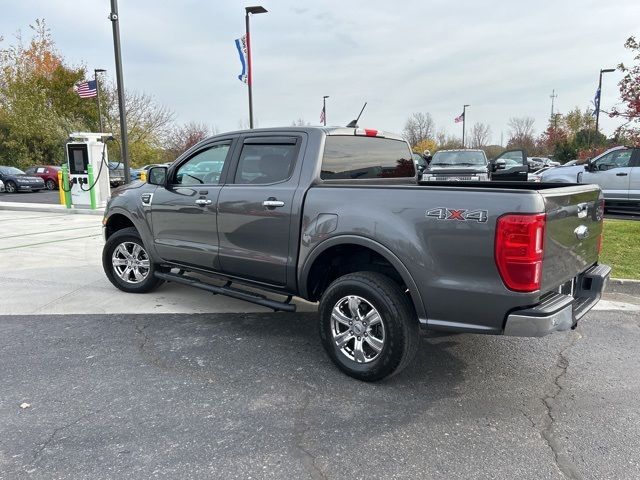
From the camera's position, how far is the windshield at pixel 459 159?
14.4 metres

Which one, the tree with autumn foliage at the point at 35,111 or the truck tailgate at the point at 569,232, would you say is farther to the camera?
the tree with autumn foliage at the point at 35,111

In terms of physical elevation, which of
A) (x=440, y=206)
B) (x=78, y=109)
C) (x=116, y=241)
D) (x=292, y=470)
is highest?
(x=78, y=109)

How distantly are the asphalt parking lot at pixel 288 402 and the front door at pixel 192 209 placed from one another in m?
0.70

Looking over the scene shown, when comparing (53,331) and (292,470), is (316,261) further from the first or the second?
(53,331)

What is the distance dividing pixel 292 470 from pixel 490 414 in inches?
53.6

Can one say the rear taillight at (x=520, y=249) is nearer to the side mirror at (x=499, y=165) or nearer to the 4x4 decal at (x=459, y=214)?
the 4x4 decal at (x=459, y=214)

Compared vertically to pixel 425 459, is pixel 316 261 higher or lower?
higher

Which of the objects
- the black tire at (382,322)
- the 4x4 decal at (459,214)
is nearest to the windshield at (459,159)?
the black tire at (382,322)

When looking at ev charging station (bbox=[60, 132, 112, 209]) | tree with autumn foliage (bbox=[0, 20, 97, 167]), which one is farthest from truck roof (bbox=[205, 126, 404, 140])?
tree with autumn foliage (bbox=[0, 20, 97, 167])

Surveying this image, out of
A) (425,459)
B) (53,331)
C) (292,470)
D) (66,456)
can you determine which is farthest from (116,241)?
(425,459)

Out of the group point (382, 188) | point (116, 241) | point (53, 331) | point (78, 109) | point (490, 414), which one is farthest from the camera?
point (78, 109)

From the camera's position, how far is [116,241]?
18.7 feet

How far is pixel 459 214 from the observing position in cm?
295

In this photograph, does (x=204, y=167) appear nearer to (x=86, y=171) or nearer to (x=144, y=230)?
(x=144, y=230)
